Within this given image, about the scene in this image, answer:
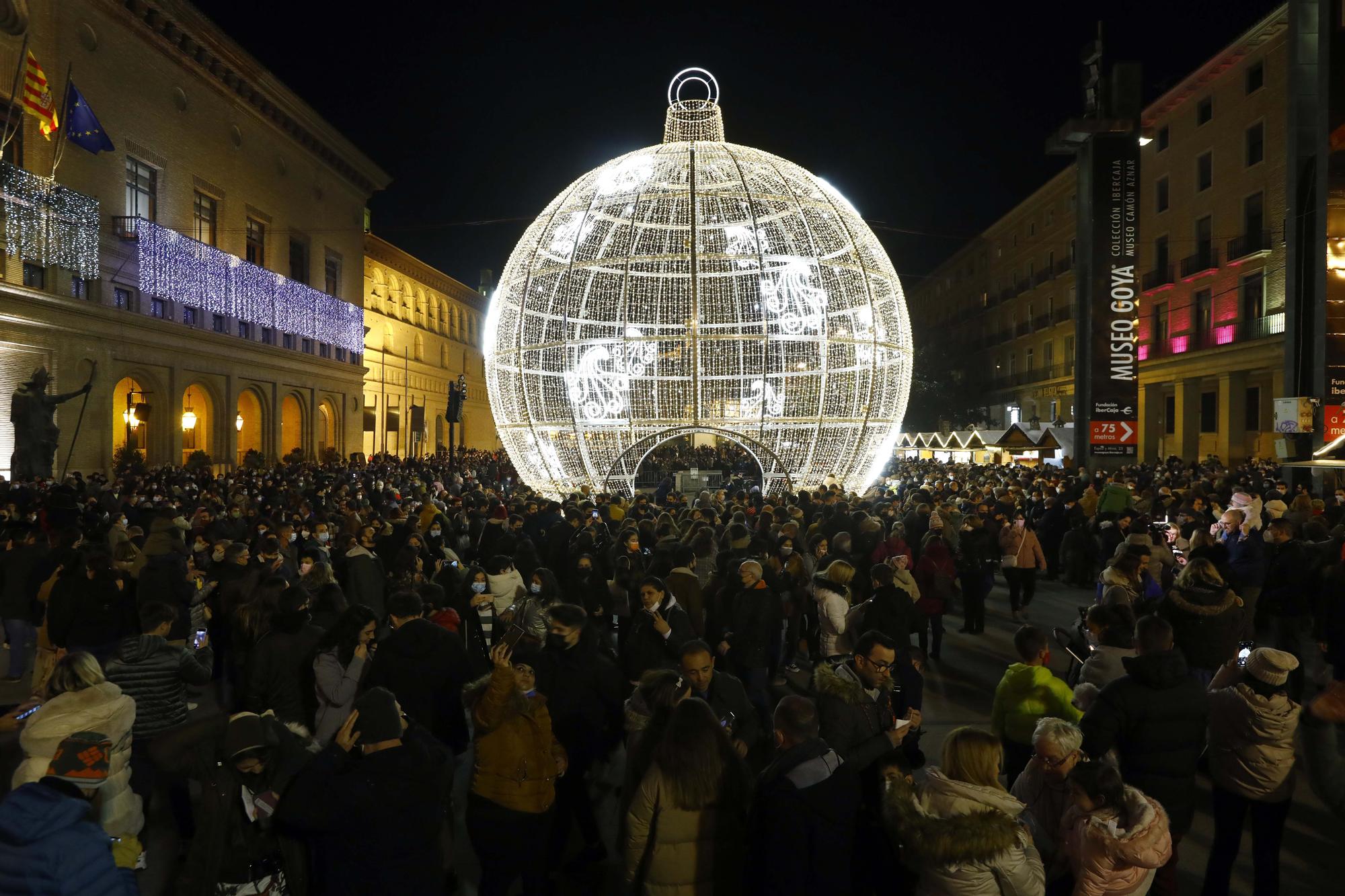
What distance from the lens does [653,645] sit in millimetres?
5391

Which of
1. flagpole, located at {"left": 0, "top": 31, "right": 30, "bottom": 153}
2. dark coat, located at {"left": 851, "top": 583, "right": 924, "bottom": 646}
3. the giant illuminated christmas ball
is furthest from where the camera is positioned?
flagpole, located at {"left": 0, "top": 31, "right": 30, "bottom": 153}

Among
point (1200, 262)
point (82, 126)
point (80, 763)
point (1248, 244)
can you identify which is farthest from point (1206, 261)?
point (80, 763)

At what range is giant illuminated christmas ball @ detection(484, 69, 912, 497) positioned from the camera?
51.2 feet

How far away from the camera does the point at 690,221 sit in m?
15.6

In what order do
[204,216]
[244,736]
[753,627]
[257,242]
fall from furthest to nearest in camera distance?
[257,242], [204,216], [753,627], [244,736]

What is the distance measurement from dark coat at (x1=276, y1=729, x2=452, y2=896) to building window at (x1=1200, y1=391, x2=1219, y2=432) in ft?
118

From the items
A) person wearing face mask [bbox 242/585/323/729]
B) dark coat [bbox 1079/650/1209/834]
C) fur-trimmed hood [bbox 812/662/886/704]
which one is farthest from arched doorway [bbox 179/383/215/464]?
dark coat [bbox 1079/650/1209/834]

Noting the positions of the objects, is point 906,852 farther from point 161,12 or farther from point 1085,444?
point 161,12

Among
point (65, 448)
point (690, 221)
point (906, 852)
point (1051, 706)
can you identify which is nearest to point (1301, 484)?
point (690, 221)

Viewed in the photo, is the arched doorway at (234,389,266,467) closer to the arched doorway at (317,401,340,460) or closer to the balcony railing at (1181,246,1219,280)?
the arched doorway at (317,401,340,460)

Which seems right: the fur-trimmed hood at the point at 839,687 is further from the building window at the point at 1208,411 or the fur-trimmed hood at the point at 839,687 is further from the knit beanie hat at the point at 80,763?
the building window at the point at 1208,411

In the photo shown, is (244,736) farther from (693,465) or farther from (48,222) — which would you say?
(48,222)

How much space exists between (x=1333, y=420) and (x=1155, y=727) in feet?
49.7

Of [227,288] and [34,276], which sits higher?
[227,288]
